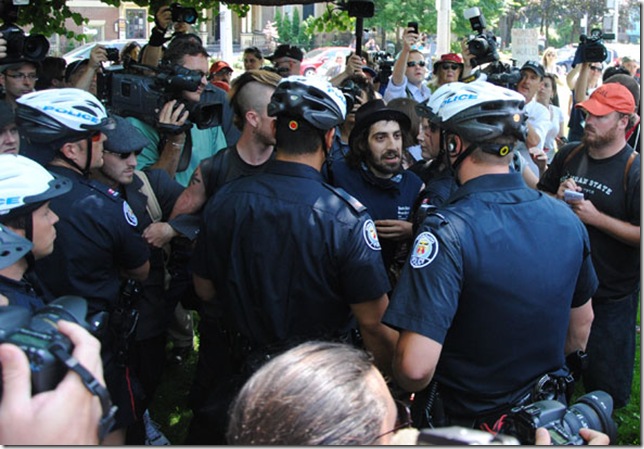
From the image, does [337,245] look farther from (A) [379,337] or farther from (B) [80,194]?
(B) [80,194]

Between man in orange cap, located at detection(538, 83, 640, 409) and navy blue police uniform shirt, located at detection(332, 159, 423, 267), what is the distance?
90 cm

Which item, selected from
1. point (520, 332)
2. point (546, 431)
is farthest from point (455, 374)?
Result: point (546, 431)

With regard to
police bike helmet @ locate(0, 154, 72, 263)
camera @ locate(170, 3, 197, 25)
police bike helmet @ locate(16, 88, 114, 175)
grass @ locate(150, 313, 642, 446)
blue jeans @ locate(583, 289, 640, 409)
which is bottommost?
grass @ locate(150, 313, 642, 446)

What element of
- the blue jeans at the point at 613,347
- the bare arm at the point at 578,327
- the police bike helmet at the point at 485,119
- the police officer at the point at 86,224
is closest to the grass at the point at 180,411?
the blue jeans at the point at 613,347

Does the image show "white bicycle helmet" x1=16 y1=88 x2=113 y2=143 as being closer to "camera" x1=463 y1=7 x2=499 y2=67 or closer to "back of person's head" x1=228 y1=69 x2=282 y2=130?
"back of person's head" x1=228 y1=69 x2=282 y2=130

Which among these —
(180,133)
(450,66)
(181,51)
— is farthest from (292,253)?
(450,66)

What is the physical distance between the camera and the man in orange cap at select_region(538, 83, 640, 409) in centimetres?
412

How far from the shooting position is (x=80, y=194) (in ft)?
10.7

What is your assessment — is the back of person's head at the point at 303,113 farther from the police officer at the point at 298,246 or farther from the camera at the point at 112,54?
the camera at the point at 112,54

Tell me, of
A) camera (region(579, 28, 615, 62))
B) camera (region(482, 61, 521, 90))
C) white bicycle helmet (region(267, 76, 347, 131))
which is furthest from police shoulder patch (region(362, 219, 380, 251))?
camera (region(579, 28, 615, 62))

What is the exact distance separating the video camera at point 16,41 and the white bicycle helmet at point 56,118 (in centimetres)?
246

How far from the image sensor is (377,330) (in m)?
2.93

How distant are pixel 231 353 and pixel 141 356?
1.02 metres

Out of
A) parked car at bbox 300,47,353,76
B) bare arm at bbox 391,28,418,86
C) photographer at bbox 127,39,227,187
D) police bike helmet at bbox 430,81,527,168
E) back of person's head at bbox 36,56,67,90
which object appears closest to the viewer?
police bike helmet at bbox 430,81,527,168
